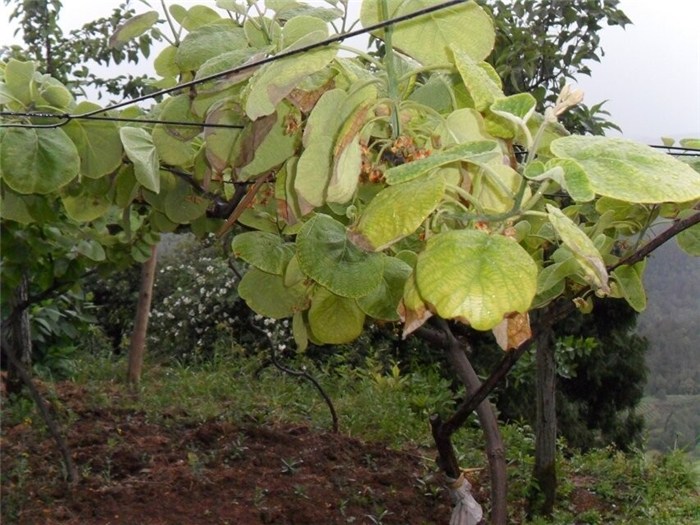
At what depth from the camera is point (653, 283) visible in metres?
2.95

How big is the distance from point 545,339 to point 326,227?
178 cm

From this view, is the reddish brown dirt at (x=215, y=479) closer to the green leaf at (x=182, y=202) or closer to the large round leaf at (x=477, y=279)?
the green leaf at (x=182, y=202)

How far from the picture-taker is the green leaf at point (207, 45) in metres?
0.79

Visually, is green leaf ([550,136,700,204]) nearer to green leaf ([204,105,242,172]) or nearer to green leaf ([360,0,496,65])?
green leaf ([360,0,496,65])

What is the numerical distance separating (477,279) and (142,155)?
70cm

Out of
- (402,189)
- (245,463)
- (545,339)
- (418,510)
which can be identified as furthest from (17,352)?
(402,189)

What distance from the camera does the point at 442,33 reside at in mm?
666

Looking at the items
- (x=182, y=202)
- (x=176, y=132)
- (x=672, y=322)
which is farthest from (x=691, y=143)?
(x=672, y=322)

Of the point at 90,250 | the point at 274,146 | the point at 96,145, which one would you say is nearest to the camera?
the point at 274,146

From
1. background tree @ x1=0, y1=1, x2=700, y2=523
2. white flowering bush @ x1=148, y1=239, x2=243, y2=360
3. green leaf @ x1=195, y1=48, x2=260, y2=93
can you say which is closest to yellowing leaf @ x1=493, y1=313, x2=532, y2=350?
background tree @ x1=0, y1=1, x2=700, y2=523

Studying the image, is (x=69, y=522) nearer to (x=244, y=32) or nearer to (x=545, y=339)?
(x=545, y=339)

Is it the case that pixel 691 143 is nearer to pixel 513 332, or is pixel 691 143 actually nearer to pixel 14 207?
pixel 513 332

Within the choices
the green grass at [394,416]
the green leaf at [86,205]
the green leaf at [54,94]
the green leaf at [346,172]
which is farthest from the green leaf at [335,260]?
the green grass at [394,416]

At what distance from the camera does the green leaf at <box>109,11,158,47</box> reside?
0.99 metres
